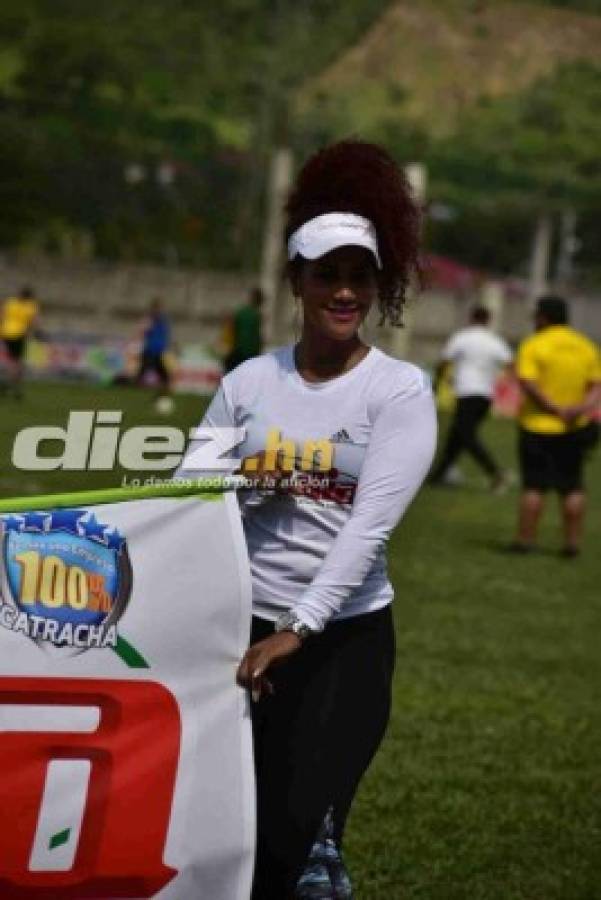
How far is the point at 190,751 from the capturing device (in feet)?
14.5

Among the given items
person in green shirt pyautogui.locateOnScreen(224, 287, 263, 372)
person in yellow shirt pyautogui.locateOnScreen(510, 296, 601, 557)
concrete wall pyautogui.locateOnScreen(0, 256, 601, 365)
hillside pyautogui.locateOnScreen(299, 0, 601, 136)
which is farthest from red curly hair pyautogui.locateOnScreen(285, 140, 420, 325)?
hillside pyautogui.locateOnScreen(299, 0, 601, 136)

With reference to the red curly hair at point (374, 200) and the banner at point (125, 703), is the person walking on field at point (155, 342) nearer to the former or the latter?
the red curly hair at point (374, 200)

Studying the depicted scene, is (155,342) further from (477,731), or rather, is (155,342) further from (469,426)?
(477,731)

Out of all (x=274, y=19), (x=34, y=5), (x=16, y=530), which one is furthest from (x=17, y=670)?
(x=274, y=19)

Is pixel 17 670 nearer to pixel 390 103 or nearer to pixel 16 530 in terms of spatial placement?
pixel 16 530

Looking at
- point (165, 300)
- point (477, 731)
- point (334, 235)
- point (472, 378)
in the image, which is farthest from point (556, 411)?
point (165, 300)

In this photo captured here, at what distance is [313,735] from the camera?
4773 mm

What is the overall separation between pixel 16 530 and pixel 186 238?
71.3 m

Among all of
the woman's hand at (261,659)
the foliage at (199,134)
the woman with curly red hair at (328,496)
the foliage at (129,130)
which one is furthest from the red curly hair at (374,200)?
the foliage at (129,130)

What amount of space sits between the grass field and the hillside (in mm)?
78745

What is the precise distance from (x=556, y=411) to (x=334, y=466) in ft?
37.9

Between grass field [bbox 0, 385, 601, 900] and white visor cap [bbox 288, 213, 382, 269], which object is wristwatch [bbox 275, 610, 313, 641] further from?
white visor cap [bbox 288, 213, 382, 269]

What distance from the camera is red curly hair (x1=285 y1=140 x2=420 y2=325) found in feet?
16.2

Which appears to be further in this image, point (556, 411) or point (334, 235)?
point (556, 411)
